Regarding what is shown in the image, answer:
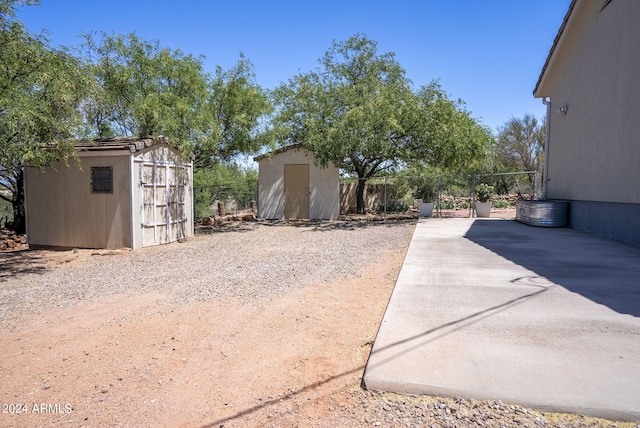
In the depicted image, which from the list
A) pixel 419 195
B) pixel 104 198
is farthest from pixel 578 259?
pixel 419 195

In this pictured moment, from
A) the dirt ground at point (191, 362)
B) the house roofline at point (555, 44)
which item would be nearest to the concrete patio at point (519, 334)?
the dirt ground at point (191, 362)

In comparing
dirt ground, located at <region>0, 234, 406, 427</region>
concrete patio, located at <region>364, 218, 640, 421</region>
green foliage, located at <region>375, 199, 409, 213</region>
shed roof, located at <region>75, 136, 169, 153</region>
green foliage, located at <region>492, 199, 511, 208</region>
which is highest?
Answer: shed roof, located at <region>75, 136, 169, 153</region>

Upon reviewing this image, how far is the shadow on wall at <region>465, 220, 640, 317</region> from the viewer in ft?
16.2

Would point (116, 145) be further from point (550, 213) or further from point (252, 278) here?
point (550, 213)

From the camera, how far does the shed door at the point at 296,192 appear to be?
17.8 metres

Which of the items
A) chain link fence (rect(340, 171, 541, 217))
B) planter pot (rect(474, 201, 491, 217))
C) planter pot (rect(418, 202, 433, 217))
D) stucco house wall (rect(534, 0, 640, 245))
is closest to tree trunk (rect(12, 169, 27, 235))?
chain link fence (rect(340, 171, 541, 217))

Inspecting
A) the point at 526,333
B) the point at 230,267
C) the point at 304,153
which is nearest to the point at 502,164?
the point at 304,153

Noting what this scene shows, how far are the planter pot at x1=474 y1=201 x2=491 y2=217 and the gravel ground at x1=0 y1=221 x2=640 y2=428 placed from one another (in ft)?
16.7

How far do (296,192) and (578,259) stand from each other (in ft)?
40.5

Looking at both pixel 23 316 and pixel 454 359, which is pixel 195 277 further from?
pixel 454 359

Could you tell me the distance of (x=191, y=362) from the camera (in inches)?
139

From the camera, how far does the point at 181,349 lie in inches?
149

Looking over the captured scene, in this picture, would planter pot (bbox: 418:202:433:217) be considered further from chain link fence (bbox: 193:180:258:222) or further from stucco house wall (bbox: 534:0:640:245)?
chain link fence (bbox: 193:180:258:222)

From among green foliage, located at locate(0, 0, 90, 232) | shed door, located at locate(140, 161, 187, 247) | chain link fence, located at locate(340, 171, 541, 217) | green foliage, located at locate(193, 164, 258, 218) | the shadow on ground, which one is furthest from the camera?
chain link fence, located at locate(340, 171, 541, 217)
